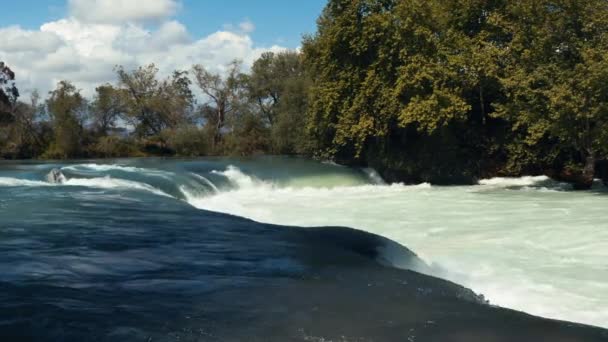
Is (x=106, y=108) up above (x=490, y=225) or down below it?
above

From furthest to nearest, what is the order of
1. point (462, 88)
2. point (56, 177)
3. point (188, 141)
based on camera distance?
1. point (188, 141)
2. point (462, 88)
3. point (56, 177)

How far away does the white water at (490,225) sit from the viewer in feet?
25.9

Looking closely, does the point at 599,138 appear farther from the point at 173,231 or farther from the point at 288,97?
the point at 288,97

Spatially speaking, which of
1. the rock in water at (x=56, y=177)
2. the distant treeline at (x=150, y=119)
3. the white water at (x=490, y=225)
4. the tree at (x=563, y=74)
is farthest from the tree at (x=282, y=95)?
the rock in water at (x=56, y=177)

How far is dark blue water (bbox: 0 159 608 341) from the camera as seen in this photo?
16.2 feet

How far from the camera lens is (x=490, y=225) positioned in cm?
1337

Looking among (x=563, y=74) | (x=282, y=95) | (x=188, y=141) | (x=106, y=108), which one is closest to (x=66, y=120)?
(x=106, y=108)

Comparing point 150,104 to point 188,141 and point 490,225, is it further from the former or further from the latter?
point 490,225

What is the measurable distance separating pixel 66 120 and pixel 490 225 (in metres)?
44.0

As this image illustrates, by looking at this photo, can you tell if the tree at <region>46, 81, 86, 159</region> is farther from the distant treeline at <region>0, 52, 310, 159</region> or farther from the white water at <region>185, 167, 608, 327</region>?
the white water at <region>185, 167, 608, 327</region>

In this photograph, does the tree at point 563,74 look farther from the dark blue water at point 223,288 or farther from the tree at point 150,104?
the tree at point 150,104

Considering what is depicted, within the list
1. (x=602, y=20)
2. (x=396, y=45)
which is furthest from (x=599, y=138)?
(x=396, y=45)

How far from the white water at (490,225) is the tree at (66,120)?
29.8 m

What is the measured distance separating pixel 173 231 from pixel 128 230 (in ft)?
2.60
